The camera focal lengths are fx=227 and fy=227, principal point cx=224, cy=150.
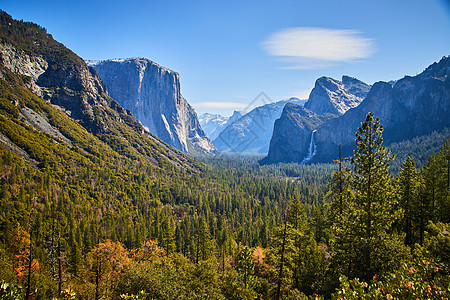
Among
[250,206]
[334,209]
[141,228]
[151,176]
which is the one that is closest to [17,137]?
[151,176]

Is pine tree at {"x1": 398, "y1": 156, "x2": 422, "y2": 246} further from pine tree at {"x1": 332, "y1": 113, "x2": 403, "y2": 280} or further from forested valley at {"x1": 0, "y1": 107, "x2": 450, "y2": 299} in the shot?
pine tree at {"x1": 332, "y1": 113, "x2": 403, "y2": 280}

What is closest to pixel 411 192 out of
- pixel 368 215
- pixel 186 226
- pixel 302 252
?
pixel 302 252

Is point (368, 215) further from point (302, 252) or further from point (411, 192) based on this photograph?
point (411, 192)

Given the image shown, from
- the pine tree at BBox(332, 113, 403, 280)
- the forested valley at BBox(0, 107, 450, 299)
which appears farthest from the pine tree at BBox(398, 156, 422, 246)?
the pine tree at BBox(332, 113, 403, 280)

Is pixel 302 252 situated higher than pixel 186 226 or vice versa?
pixel 302 252

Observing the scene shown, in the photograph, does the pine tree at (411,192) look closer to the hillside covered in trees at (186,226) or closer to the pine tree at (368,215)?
the hillside covered in trees at (186,226)

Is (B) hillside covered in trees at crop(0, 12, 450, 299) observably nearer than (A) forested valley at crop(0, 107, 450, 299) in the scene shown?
No

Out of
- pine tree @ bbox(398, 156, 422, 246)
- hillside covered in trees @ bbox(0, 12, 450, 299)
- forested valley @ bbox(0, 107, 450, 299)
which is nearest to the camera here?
forested valley @ bbox(0, 107, 450, 299)

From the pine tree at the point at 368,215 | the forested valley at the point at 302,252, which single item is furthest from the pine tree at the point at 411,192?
the pine tree at the point at 368,215
